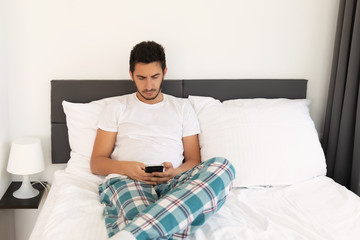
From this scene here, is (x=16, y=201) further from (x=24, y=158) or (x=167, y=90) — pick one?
(x=167, y=90)

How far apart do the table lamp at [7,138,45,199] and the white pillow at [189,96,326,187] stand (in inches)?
34.0

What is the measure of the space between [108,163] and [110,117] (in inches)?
9.7

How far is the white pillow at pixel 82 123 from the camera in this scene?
1.94m

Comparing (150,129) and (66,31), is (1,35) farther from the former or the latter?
(150,129)

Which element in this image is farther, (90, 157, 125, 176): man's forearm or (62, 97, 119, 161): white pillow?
(62, 97, 119, 161): white pillow

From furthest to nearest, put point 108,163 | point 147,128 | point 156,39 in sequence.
Result: point 156,39, point 147,128, point 108,163

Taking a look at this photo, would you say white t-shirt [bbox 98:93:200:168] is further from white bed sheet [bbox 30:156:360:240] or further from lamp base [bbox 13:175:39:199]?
lamp base [bbox 13:175:39:199]

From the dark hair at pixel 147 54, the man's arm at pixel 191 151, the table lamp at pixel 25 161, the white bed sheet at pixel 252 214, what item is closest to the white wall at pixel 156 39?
the table lamp at pixel 25 161

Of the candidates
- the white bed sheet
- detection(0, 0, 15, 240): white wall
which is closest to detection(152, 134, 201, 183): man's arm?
the white bed sheet

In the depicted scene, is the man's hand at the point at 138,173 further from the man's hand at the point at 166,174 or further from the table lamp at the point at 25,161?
the table lamp at the point at 25,161

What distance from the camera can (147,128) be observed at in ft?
6.06

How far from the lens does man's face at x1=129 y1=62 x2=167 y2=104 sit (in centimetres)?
180

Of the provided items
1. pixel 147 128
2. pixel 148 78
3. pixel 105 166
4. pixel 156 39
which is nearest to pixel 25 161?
pixel 105 166

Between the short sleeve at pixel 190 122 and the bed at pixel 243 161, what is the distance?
43 mm
